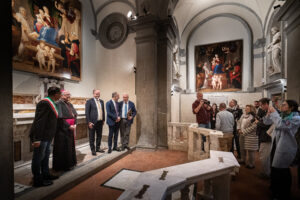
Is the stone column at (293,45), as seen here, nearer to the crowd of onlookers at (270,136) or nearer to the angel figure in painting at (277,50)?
the crowd of onlookers at (270,136)

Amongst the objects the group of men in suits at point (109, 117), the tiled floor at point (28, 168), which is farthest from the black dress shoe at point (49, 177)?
the group of men in suits at point (109, 117)

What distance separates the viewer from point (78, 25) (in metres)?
5.92

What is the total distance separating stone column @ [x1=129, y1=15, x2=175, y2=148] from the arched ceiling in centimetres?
327

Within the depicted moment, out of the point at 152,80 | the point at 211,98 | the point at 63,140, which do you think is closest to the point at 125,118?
the point at 152,80

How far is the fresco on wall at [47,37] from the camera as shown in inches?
158

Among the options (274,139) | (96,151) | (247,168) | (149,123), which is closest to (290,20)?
(274,139)

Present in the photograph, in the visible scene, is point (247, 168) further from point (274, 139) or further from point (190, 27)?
point (190, 27)

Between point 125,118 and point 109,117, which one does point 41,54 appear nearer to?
point 109,117

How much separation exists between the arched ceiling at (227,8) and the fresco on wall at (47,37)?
5083 mm

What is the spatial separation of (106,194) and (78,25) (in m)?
5.88

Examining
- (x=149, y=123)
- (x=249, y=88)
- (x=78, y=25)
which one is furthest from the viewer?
(x=249, y=88)

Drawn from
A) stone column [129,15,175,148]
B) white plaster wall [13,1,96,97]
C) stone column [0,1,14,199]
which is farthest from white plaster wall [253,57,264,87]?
stone column [0,1,14,199]

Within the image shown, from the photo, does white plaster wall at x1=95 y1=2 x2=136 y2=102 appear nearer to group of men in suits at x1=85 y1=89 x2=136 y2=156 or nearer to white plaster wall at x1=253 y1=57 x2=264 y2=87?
group of men in suits at x1=85 y1=89 x2=136 y2=156

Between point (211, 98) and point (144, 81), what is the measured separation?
213 inches
